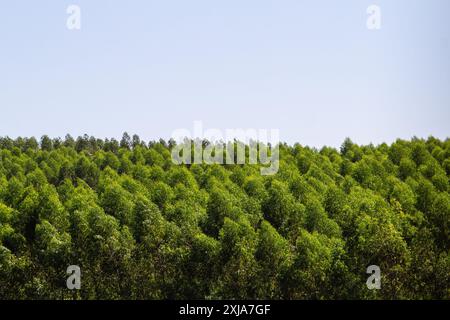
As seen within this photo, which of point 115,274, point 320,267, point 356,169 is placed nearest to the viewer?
point 320,267

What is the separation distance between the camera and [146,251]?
62344mm

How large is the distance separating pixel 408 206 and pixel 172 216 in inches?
1087

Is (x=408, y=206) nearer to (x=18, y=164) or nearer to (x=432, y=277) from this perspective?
(x=432, y=277)

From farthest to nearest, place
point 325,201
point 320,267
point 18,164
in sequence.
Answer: point 18,164 < point 325,201 < point 320,267

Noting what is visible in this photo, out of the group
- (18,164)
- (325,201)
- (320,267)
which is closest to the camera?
(320,267)

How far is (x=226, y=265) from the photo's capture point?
58.3m

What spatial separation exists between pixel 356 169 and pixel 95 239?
46.4m
